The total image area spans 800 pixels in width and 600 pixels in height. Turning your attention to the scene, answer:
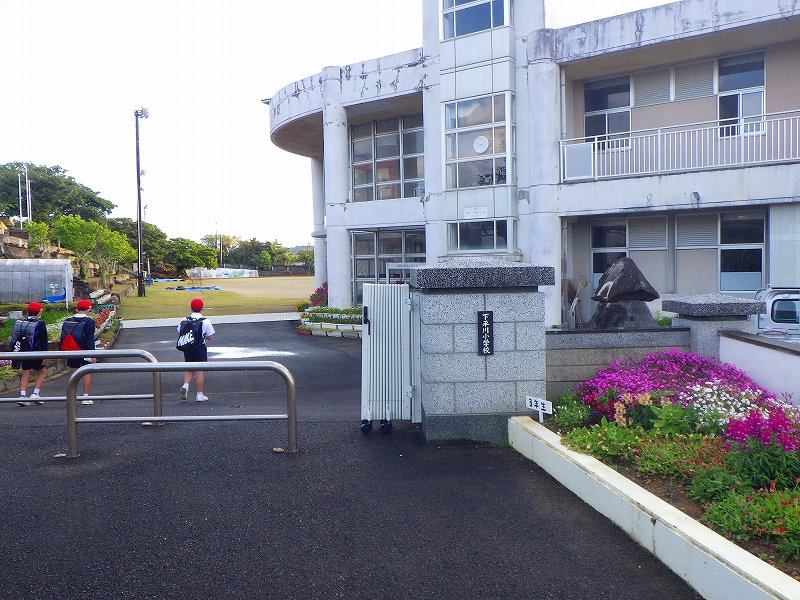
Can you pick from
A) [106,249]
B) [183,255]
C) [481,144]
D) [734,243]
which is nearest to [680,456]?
[734,243]

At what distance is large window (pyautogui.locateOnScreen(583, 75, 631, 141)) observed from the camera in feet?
63.1

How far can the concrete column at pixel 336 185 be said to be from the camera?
22.7m

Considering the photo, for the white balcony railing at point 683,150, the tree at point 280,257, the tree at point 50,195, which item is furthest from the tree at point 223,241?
the white balcony railing at point 683,150

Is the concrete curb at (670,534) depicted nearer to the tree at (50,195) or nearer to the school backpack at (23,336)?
the school backpack at (23,336)

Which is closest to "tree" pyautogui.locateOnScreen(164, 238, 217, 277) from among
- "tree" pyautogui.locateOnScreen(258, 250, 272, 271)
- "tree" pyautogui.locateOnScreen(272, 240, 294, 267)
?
"tree" pyautogui.locateOnScreen(258, 250, 272, 271)

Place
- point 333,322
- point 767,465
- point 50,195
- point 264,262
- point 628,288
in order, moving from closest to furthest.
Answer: point 767,465, point 628,288, point 333,322, point 50,195, point 264,262

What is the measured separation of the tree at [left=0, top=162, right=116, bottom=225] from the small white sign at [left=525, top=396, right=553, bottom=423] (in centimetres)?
6644

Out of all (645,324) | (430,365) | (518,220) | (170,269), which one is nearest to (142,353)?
(430,365)

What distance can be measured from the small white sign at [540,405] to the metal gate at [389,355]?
1.20m

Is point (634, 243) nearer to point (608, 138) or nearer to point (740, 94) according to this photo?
point (608, 138)

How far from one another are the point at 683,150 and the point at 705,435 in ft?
46.9

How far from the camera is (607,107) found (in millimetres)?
19562

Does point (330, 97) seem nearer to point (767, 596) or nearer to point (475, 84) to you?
A: point (475, 84)

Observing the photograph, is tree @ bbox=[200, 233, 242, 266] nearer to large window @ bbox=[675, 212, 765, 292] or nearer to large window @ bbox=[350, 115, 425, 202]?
large window @ bbox=[350, 115, 425, 202]
